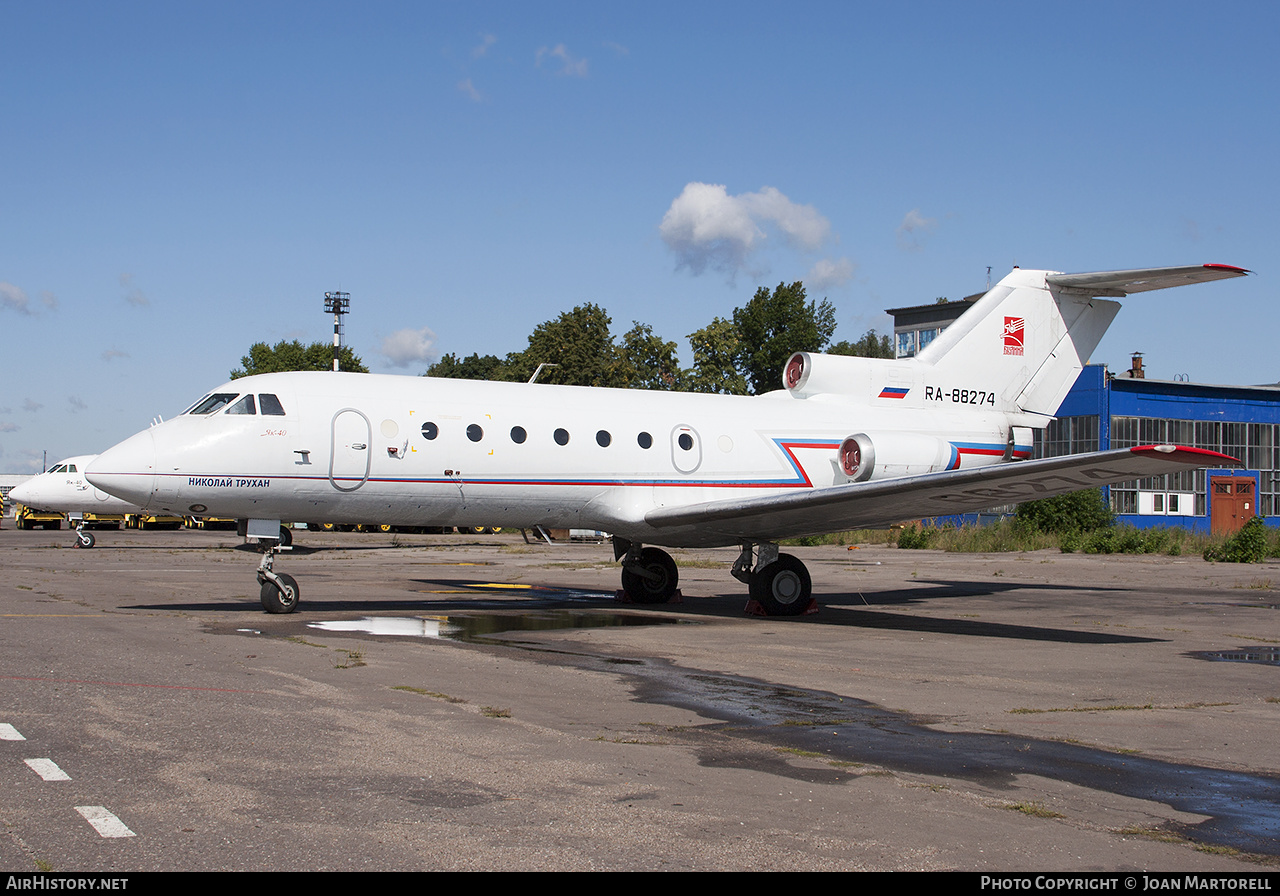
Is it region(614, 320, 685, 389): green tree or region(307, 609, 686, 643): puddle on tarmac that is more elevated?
region(614, 320, 685, 389): green tree

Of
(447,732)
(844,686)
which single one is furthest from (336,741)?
(844,686)

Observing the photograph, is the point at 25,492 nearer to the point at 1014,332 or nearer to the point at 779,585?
the point at 779,585

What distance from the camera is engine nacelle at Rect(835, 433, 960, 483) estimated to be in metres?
17.8

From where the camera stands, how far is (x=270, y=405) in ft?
48.4

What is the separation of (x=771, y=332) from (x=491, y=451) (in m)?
71.7

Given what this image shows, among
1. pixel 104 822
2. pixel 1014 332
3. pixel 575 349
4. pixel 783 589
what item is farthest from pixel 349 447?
pixel 575 349

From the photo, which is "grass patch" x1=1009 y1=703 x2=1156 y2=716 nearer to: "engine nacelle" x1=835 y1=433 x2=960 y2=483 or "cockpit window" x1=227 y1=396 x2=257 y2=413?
"engine nacelle" x1=835 y1=433 x2=960 y2=483

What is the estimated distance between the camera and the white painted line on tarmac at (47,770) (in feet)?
18.7

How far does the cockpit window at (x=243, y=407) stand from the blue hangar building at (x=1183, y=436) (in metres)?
43.6

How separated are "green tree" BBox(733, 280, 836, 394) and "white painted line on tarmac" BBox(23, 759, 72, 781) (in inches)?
3128

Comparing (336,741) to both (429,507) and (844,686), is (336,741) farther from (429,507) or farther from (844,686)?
(429,507)

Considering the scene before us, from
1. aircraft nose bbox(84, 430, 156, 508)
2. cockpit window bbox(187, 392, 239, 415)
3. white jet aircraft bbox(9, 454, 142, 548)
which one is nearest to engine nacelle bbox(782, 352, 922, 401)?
cockpit window bbox(187, 392, 239, 415)

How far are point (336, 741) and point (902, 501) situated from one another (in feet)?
33.9

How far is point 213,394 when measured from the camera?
14891mm
